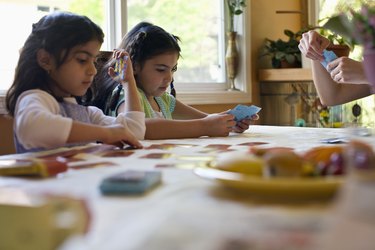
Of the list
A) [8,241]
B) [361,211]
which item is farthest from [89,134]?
[361,211]

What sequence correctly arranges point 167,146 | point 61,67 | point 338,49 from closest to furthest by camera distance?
point 167,146
point 61,67
point 338,49

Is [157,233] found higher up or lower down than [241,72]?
lower down

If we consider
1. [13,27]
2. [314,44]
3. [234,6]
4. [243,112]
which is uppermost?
[234,6]

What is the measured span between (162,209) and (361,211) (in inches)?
9.5

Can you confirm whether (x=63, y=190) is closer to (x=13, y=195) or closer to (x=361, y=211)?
(x=13, y=195)

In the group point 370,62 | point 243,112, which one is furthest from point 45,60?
point 370,62

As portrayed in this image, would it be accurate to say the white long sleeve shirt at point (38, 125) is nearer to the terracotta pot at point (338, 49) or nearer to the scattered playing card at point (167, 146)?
the scattered playing card at point (167, 146)

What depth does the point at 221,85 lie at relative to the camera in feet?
12.0

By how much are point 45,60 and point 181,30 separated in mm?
1926

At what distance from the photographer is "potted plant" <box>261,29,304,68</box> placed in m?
3.70

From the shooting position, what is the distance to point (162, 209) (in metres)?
0.61

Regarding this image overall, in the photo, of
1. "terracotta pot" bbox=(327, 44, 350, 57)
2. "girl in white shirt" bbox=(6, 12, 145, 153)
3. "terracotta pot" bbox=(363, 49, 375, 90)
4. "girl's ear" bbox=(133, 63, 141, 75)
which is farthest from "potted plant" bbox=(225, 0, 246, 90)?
"terracotta pot" bbox=(363, 49, 375, 90)

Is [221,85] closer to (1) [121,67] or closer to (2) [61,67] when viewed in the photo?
(1) [121,67]

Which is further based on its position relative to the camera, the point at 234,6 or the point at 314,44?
the point at 234,6
